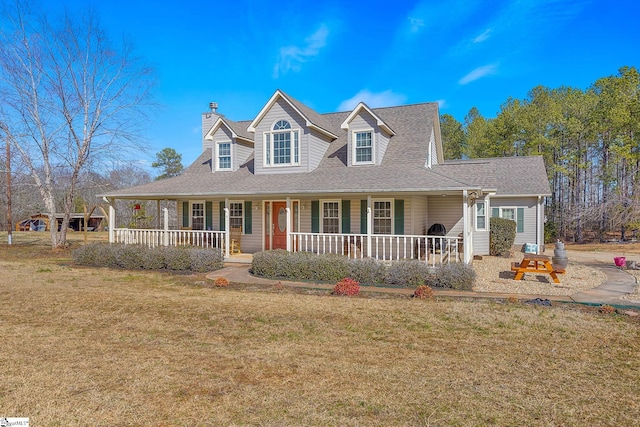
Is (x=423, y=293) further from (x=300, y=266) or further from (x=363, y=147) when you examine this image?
(x=363, y=147)

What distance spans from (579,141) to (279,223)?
26.8 metres

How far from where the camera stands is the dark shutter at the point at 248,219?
16.4 m

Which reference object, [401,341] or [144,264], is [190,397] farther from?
[144,264]

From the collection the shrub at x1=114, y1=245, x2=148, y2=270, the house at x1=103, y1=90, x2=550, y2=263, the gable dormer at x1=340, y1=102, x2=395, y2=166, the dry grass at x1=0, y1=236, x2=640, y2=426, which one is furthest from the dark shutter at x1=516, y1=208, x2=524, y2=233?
the shrub at x1=114, y1=245, x2=148, y2=270

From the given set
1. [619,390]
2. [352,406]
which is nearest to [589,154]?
[619,390]

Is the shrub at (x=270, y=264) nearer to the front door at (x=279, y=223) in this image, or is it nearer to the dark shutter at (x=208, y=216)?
the front door at (x=279, y=223)

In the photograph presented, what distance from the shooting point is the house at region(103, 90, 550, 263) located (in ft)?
45.9

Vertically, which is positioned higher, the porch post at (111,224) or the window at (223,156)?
the window at (223,156)

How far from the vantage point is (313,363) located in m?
5.01

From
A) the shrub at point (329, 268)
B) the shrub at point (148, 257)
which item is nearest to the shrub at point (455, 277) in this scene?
the shrub at point (329, 268)

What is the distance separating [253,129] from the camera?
645 inches

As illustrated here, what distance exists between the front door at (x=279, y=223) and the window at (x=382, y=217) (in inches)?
152

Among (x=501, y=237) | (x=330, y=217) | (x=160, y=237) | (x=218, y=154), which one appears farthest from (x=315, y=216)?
(x=501, y=237)

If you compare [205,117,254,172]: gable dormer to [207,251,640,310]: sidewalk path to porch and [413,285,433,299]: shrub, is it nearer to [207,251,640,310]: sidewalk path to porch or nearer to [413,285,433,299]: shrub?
[207,251,640,310]: sidewalk path to porch
